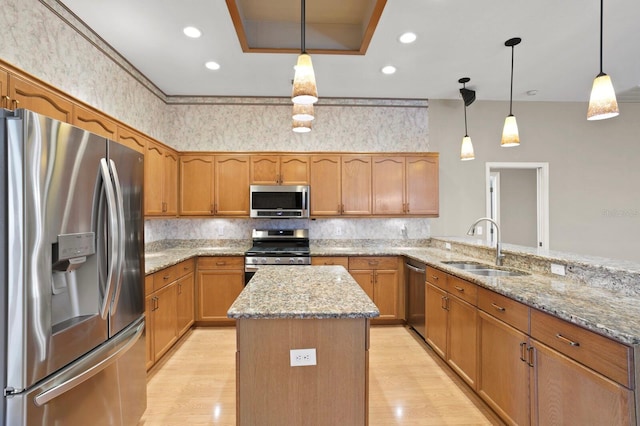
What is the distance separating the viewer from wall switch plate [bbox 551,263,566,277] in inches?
86.6

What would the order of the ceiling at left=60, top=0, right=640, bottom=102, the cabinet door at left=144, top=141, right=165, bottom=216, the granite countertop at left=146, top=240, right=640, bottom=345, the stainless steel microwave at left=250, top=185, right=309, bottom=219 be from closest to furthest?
the granite countertop at left=146, top=240, right=640, bottom=345 → the ceiling at left=60, top=0, right=640, bottom=102 → the cabinet door at left=144, top=141, right=165, bottom=216 → the stainless steel microwave at left=250, top=185, right=309, bottom=219

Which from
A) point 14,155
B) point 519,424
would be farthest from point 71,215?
point 519,424

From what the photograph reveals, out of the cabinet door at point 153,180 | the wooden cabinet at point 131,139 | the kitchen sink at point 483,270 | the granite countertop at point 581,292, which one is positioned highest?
the wooden cabinet at point 131,139

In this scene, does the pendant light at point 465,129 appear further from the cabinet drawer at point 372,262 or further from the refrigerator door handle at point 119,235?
the refrigerator door handle at point 119,235

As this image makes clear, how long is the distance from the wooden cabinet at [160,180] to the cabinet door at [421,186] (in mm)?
3049

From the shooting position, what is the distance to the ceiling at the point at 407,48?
2.39 metres

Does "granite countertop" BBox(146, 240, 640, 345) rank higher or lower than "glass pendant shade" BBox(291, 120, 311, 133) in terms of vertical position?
lower

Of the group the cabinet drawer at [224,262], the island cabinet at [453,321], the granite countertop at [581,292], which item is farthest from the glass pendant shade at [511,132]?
the cabinet drawer at [224,262]

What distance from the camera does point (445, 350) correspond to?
2.72 m

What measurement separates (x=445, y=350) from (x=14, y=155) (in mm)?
3137

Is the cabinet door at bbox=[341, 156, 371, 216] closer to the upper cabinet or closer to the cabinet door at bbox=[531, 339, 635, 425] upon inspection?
the cabinet door at bbox=[531, 339, 635, 425]

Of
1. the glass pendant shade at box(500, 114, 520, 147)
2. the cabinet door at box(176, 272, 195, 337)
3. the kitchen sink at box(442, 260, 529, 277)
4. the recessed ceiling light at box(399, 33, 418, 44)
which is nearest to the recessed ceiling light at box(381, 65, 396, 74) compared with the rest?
the recessed ceiling light at box(399, 33, 418, 44)

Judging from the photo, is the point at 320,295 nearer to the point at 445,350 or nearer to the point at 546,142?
the point at 445,350

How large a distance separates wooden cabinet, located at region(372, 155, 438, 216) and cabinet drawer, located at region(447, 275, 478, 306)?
1.60 metres
